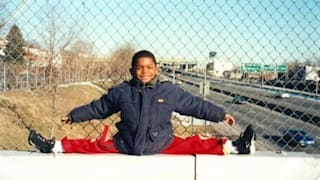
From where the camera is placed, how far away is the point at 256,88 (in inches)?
200

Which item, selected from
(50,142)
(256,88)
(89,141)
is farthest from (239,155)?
(256,88)

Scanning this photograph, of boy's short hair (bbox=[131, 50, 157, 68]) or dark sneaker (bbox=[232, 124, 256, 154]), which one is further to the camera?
boy's short hair (bbox=[131, 50, 157, 68])

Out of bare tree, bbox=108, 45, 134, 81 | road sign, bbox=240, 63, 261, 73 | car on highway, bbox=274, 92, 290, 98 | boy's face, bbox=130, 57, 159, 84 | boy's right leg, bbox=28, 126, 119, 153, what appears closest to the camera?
boy's right leg, bbox=28, 126, 119, 153

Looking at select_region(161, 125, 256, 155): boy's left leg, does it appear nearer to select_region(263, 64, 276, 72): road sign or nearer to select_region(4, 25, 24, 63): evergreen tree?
select_region(263, 64, 276, 72): road sign

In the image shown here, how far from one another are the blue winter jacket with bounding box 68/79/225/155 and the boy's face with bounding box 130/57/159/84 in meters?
0.07

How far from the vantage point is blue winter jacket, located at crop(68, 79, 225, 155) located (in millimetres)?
3367

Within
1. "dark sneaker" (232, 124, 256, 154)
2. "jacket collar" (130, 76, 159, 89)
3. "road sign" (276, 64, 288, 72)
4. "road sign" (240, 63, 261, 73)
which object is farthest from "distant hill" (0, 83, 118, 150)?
"dark sneaker" (232, 124, 256, 154)

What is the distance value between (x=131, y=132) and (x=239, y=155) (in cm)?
80
